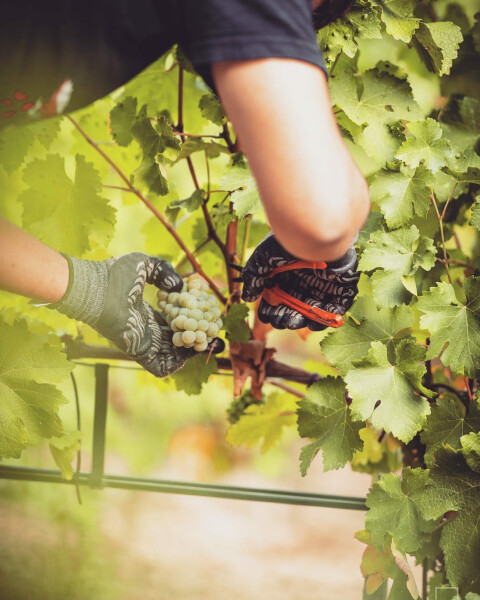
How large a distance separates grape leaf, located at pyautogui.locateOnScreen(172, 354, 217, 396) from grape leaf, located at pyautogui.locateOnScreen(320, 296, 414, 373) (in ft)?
0.93

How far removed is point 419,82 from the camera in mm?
1416

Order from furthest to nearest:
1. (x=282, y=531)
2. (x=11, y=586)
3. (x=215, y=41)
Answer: (x=282, y=531), (x=11, y=586), (x=215, y=41)

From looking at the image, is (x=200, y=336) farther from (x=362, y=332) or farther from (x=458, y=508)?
(x=458, y=508)

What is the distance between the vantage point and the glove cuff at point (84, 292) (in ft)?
2.71

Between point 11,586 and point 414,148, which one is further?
point 11,586

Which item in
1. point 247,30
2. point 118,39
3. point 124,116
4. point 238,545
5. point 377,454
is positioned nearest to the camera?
point 247,30

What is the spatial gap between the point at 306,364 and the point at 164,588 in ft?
5.51

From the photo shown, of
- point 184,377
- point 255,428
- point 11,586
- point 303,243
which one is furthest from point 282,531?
point 303,243

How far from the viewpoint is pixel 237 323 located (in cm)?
112

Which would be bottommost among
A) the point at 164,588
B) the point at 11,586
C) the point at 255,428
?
the point at 164,588

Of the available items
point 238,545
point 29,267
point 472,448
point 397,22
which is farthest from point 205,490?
point 238,545

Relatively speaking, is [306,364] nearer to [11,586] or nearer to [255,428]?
[255,428]

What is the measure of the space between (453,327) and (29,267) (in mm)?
549

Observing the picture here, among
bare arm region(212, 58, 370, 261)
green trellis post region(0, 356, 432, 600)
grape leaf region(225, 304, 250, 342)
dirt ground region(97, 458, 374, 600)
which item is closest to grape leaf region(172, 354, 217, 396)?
grape leaf region(225, 304, 250, 342)
